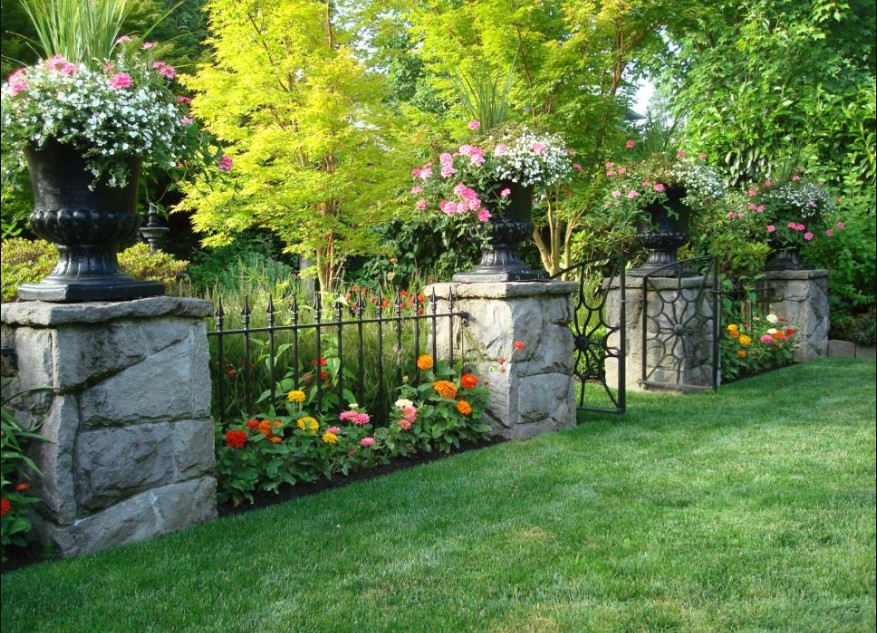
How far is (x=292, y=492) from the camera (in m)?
3.64

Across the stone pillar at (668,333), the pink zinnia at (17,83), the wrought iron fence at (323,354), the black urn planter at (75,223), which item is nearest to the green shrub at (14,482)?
the black urn planter at (75,223)

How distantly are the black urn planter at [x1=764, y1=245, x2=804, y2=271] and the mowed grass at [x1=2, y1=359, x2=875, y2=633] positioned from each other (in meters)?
4.48

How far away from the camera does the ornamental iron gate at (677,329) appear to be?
20.9 feet

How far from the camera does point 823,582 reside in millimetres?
2537

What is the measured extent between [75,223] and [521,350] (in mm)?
2543

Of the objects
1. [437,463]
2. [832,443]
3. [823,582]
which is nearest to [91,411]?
[437,463]

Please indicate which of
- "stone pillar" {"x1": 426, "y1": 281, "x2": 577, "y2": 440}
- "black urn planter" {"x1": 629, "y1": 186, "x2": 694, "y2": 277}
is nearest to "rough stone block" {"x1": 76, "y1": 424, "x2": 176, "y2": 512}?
"stone pillar" {"x1": 426, "y1": 281, "x2": 577, "y2": 440}

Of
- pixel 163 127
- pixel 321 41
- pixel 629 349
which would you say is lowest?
pixel 629 349

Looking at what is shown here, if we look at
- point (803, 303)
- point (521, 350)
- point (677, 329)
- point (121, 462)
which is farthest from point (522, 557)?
point (803, 303)

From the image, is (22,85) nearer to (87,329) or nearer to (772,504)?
(87,329)

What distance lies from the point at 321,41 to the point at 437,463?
17.7 feet

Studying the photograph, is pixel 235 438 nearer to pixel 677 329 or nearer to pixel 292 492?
pixel 292 492

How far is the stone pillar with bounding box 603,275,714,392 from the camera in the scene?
6383 millimetres

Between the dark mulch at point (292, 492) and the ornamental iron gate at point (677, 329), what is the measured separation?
7.65ft
